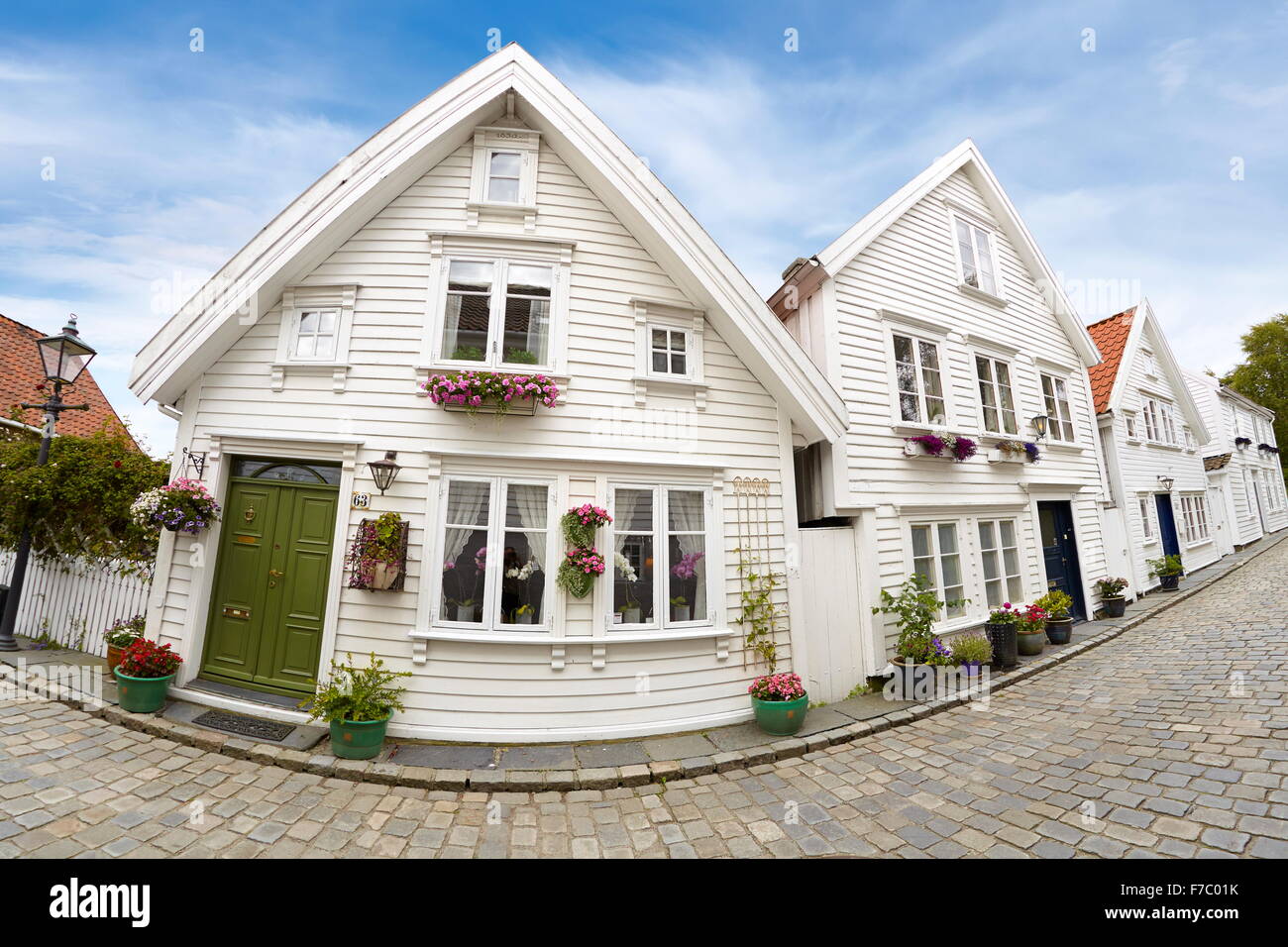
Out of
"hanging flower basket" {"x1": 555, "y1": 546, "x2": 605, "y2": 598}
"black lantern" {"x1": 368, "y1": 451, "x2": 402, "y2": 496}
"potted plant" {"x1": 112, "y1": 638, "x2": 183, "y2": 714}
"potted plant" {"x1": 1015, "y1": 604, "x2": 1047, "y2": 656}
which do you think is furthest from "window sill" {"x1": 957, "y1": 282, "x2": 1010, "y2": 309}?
"potted plant" {"x1": 112, "y1": 638, "x2": 183, "y2": 714}

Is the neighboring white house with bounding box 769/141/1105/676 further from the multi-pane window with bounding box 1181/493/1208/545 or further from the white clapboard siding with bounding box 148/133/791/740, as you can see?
the multi-pane window with bounding box 1181/493/1208/545

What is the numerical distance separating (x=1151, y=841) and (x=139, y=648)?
936 cm

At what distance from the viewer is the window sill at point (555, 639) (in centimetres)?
525

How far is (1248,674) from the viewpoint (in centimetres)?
648

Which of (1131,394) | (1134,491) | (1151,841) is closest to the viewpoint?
(1151,841)

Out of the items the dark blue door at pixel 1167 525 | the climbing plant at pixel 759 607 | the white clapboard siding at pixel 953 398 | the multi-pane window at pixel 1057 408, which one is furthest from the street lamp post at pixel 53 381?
the dark blue door at pixel 1167 525

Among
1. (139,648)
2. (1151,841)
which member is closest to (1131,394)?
(1151,841)

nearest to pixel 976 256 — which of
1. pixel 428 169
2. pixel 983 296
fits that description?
pixel 983 296

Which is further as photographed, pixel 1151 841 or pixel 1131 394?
pixel 1131 394

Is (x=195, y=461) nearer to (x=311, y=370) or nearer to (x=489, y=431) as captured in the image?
(x=311, y=370)

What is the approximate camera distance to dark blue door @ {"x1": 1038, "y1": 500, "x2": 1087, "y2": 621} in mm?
10234

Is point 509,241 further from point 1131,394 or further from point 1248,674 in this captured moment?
point 1131,394

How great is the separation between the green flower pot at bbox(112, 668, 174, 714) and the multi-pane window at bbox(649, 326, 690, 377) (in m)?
6.55

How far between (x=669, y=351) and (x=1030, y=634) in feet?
25.7
